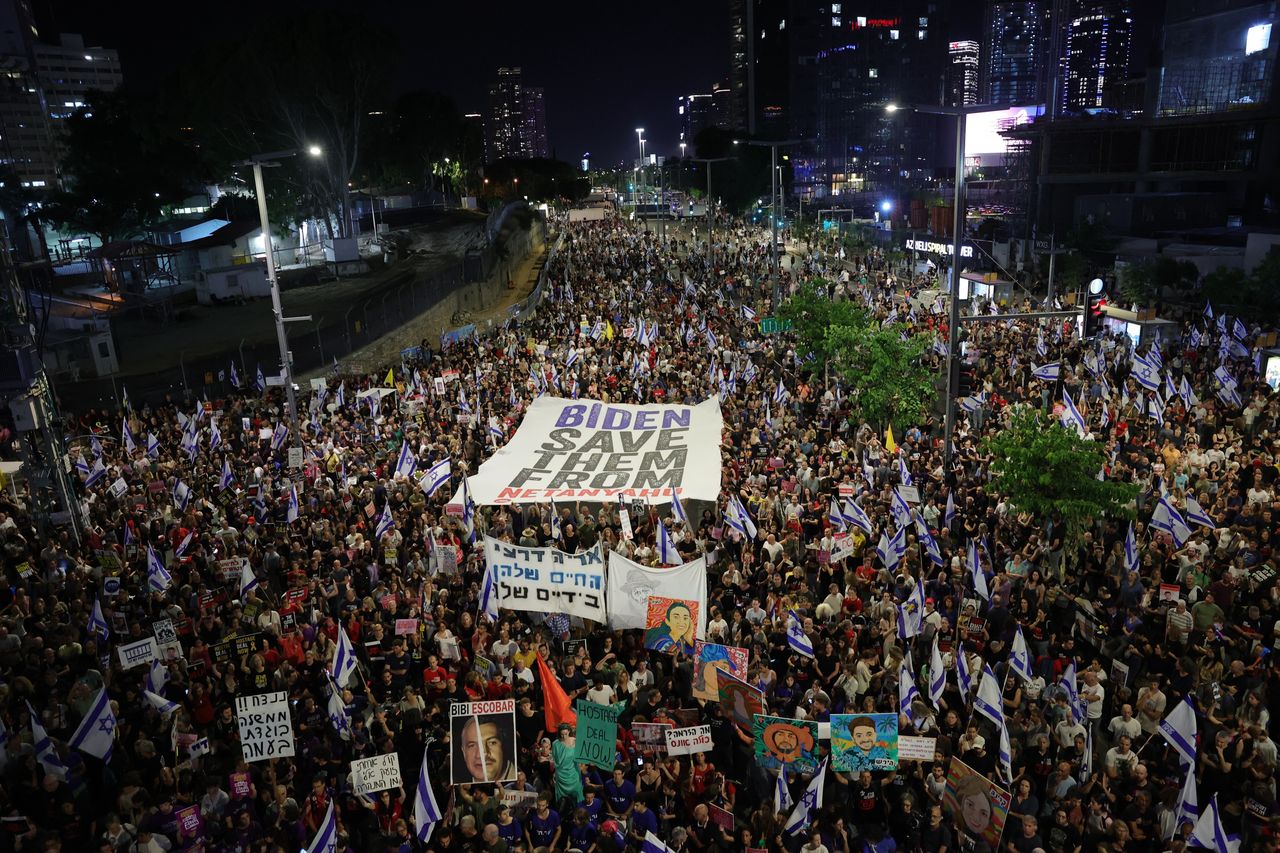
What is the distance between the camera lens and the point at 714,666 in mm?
10109

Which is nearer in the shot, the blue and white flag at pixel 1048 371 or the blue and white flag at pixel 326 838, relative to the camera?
the blue and white flag at pixel 326 838

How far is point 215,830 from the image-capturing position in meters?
8.99

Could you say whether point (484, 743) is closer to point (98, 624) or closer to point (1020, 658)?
point (1020, 658)

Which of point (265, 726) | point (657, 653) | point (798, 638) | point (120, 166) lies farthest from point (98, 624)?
point (120, 166)

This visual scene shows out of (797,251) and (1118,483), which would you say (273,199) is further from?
(1118,483)

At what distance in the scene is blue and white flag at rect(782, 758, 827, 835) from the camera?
332 inches

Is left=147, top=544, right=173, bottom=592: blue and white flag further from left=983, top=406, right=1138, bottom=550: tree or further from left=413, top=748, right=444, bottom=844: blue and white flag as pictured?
left=983, top=406, right=1138, bottom=550: tree

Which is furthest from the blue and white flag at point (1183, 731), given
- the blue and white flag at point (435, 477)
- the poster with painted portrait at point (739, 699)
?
the blue and white flag at point (435, 477)

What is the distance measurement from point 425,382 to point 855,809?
19.0 metres

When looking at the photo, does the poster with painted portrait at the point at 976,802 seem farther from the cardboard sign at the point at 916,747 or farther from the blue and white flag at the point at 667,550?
the blue and white flag at the point at 667,550

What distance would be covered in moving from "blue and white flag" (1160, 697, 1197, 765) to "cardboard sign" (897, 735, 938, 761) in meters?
2.28

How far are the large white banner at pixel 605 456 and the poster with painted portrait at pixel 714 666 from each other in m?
4.66

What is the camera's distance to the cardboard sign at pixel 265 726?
30.8ft

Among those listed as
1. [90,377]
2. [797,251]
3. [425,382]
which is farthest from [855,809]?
[797,251]
